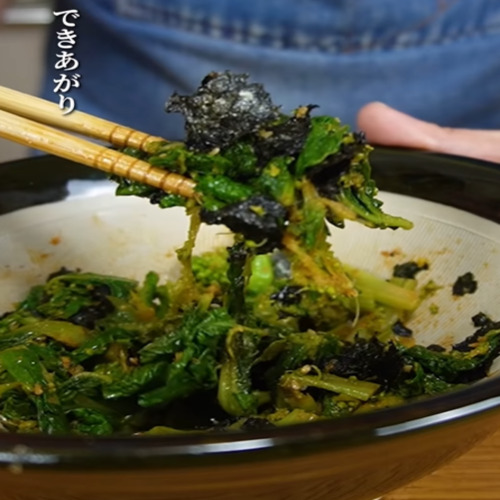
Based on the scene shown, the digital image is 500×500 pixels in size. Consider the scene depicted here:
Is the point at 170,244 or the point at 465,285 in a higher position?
the point at 170,244

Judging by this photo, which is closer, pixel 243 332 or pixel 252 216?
pixel 252 216

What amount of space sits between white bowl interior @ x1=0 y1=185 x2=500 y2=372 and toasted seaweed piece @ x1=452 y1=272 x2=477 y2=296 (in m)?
0.01

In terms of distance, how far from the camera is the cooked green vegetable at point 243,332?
1163mm

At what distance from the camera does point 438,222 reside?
1540mm

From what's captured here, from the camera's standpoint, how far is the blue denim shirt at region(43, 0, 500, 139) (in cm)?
200

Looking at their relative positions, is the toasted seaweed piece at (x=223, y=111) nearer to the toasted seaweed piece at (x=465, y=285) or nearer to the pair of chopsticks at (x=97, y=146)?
the pair of chopsticks at (x=97, y=146)

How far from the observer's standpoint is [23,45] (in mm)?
3703

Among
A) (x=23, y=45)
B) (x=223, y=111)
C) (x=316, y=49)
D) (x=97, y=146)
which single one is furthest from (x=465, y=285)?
(x=23, y=45)

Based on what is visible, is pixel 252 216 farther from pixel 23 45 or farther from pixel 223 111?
pixel 23 45

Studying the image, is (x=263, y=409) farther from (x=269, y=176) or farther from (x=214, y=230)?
(x=214, y=230)

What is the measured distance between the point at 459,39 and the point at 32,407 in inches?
56.7

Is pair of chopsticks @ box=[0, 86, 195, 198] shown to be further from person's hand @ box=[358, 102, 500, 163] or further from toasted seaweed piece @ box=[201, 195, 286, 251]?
person's hand @ box=[358, 102, 500, 163]

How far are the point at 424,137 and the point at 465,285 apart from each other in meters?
0.43

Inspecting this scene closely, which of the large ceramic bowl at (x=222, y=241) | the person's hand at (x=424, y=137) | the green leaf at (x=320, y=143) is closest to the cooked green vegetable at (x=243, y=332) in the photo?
the green leaf at (x=320, y=143)
